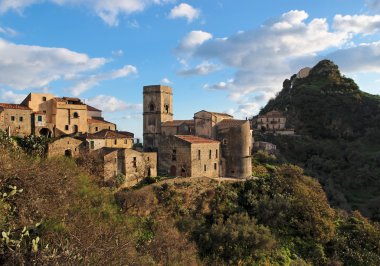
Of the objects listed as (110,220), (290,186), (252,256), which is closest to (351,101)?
(290,186)

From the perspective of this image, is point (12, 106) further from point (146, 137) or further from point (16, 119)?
point (146, 137)

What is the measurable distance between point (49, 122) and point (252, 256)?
24.7 metres

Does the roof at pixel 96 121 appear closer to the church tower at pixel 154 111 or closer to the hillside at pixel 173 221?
the church tower at pixel 154 111

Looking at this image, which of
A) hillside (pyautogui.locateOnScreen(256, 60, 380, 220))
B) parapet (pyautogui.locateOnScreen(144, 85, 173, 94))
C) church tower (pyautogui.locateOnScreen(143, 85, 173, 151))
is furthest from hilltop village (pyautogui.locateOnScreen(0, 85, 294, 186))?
hillside (pyautogui.locateOnScreen(256, 60, 380, 220))

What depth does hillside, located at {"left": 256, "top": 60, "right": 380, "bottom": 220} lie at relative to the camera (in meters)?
61.5

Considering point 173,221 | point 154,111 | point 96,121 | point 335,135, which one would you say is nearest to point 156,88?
point 154,111

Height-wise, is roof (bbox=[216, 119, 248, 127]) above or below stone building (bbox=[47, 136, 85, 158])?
above

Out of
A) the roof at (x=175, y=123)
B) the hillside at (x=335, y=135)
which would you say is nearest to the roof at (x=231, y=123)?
the roof at (x=175, y=123)

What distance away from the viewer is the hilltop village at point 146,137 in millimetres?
33906

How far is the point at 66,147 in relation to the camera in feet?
111

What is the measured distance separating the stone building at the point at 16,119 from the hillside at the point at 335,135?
40.2m

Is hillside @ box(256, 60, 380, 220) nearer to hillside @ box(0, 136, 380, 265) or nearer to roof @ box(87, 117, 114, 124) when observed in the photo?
hillside @ box(0, 136, 380, 265)

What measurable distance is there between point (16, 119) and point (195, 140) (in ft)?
57.5

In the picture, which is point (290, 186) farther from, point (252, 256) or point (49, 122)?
point (49, 122)
